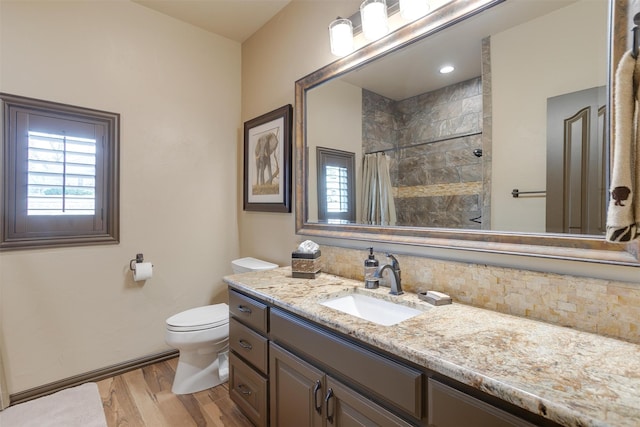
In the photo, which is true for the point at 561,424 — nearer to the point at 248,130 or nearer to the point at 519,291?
the point at 519,291

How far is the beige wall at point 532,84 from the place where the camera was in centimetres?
106

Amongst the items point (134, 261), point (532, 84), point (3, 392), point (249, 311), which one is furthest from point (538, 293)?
point (3, 392)

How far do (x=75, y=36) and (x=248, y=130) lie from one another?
133 centimetres

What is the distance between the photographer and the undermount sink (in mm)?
1394

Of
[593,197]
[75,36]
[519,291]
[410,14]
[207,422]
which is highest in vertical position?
[75,36]

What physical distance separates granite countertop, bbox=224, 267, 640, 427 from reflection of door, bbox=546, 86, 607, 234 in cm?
38

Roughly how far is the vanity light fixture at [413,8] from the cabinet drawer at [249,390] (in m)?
1.92

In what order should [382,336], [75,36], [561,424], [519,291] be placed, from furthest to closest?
[75,36] < [519,291] < [382,336] < [561,424]

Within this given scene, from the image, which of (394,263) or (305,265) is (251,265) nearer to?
(305,265)

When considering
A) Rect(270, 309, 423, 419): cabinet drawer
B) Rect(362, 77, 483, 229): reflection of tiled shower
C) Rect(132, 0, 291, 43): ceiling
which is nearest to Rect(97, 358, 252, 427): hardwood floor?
Rect(270, 309, 423, 419): cabinet drawer

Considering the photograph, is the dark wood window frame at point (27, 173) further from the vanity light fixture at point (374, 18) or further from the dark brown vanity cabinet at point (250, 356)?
the vanity light fixture at point (374, 18)

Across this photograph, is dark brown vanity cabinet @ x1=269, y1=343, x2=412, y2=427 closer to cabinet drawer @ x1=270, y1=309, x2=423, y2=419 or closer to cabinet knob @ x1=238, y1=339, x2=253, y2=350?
cabinet drawer @ x1=270, y1=309, x2=423, y2=419

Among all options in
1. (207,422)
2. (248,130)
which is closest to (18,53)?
A: (248,130)

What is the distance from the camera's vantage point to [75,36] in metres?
2.17
